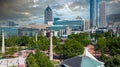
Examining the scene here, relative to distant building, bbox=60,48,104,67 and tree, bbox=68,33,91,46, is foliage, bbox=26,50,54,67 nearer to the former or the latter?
distant building, bbox=60,48,104,67

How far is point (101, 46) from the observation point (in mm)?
25797

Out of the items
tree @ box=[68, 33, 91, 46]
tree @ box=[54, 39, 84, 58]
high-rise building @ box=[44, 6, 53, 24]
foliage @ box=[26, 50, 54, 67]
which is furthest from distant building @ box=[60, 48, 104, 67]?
high-rise building @ box=[44, 6, 53, 24]

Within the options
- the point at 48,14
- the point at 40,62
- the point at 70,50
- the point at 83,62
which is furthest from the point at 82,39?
the point at 48,14

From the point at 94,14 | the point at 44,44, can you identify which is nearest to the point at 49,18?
the point at 94,14

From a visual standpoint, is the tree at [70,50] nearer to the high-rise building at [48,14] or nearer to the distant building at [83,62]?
the distant building at [83,62]

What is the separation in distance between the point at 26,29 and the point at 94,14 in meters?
59.1

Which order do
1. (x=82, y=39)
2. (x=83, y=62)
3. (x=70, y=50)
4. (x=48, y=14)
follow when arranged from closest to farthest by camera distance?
(x=83, y=62) → (x=70, y=50) → (x=82, y=39) → (x=48, y=14)

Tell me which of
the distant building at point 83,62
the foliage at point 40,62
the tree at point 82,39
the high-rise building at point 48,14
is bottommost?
the distant building at point 83,62

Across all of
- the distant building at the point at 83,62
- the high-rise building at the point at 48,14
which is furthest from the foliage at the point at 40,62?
the high-rise building at the point at 48,14

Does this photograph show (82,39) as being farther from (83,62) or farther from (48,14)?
(48,14)

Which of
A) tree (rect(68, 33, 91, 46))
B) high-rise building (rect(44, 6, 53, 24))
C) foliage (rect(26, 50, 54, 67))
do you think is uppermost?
high-rise building (rect(44, 6, 53, 24))

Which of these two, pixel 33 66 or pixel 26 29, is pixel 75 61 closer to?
pixel 33 66

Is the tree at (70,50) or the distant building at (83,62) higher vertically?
the tree at (70,50)

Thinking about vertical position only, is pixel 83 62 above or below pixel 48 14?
below
